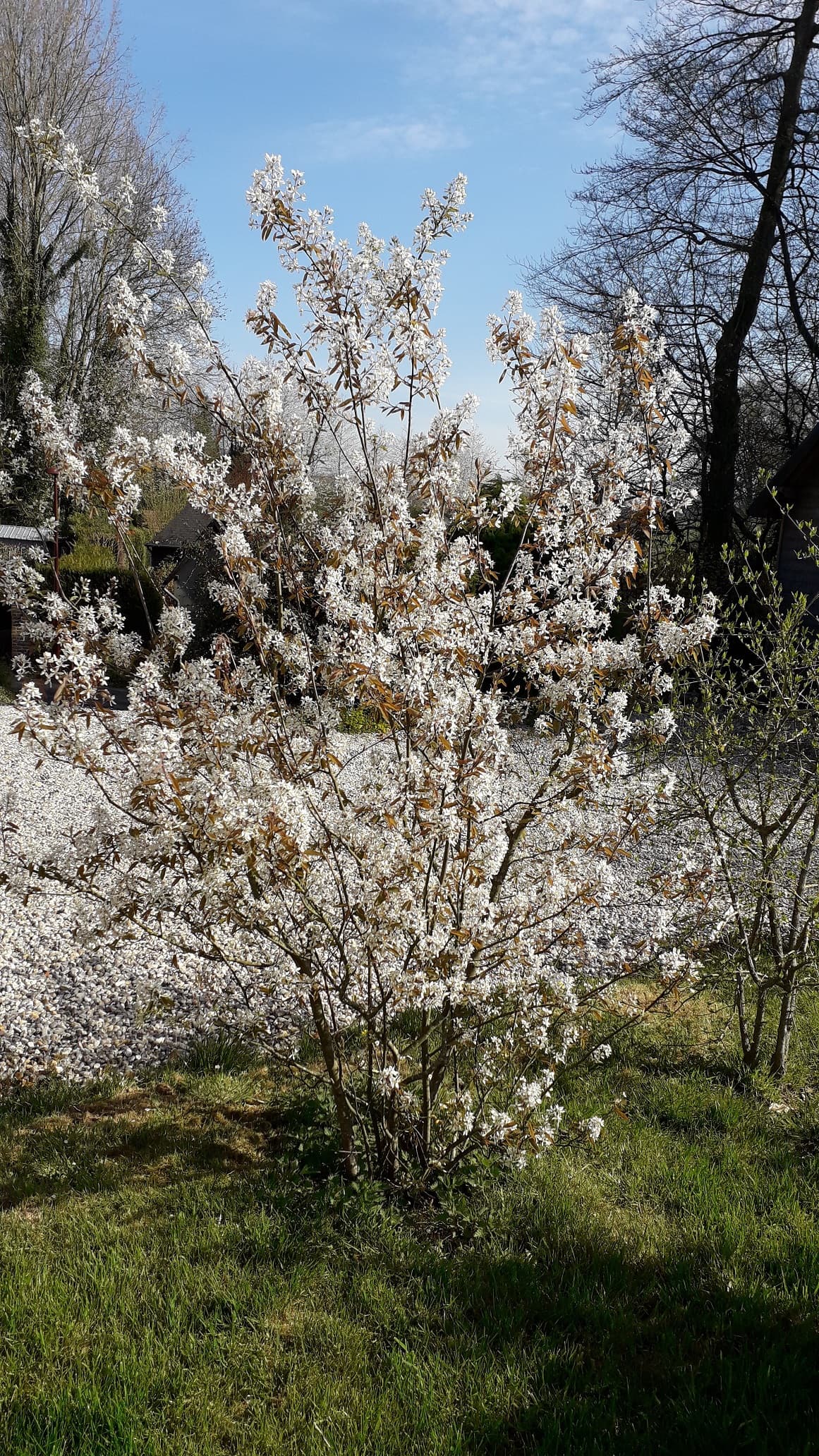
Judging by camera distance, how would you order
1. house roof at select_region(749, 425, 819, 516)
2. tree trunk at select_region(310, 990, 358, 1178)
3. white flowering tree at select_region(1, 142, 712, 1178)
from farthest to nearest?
house roof at select_region(749, 425, 819, 516) < tree trunk at select_region(310, 990, 358, 1178) < white flowering tree at select_region(1, 142, 712, 1178)

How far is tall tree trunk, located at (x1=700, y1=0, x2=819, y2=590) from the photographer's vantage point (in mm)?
15914

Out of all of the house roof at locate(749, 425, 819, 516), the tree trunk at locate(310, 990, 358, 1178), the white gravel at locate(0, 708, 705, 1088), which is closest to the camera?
the tree trunk at locate(310, 990, 358, 1178)

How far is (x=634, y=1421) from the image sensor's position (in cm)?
242

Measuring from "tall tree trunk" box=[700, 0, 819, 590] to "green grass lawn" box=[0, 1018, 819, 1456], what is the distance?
44.8 feet

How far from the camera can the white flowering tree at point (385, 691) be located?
9.14ft

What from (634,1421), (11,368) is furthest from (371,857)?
(11,368)

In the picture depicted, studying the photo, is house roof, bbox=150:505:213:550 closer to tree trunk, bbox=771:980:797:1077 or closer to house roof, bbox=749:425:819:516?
house roof, bbox=749:425:819:516

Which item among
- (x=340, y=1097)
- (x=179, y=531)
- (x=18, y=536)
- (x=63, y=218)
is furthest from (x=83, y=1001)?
(x=63, y=218)

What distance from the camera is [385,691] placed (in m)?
2.51

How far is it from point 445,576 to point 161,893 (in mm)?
1331

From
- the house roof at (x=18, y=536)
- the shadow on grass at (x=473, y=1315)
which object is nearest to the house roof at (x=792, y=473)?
the shadow on grass at (x=473, y=1315)

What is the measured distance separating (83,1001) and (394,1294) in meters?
2.83

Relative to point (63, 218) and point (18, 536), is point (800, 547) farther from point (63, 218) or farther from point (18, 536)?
point (63, 218)

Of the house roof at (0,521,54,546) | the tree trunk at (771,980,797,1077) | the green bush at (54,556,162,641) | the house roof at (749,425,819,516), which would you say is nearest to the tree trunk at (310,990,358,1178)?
the tree trunk at (771,980,797,1077)
